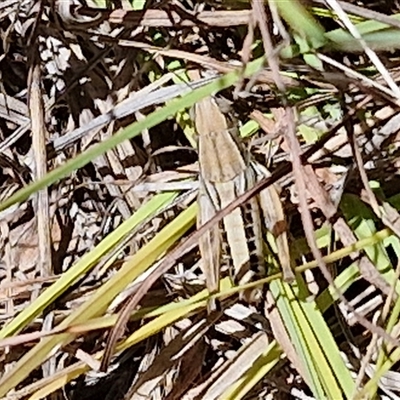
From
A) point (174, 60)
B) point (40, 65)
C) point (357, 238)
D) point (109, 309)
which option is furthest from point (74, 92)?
point (357, 238)

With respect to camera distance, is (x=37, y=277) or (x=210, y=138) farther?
(x=37, y=277)

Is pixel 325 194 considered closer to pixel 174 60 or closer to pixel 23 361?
pixel 174 60

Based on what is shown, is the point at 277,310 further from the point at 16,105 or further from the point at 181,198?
the point at 16,105

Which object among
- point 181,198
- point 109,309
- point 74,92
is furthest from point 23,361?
point 74,92

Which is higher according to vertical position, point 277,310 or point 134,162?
point 134,162

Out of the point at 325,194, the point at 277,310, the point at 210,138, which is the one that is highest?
the point at 210,138

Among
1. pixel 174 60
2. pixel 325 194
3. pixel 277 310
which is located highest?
pixel 174 60
